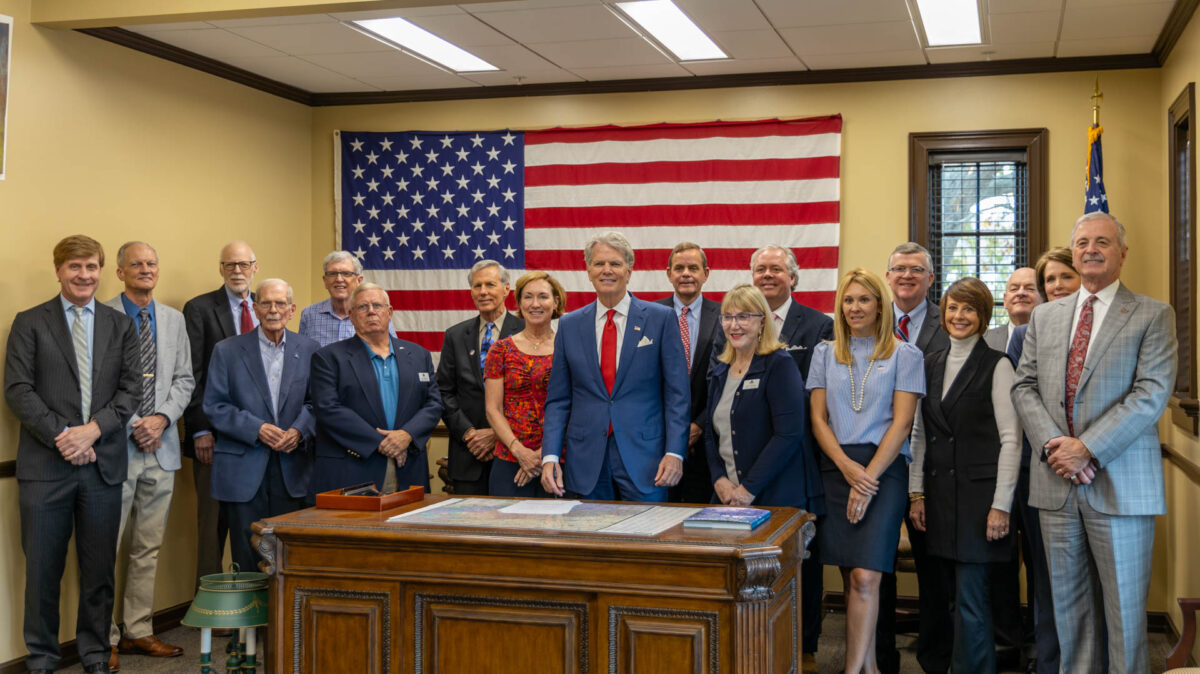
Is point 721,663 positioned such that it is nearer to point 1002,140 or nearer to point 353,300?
point 353,300

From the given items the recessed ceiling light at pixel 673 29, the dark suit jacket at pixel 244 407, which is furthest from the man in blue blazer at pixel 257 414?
the recessed ceiling light at pixel 673 29

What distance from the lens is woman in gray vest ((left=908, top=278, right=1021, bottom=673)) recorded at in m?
4.15

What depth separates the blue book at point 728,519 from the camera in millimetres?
3340

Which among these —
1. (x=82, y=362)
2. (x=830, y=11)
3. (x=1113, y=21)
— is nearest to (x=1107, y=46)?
(x=1113, y=21)

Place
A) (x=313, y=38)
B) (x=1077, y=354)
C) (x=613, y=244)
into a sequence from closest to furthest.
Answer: (x=1077, y=354) < (x=613, y=244) < (x=313, y=38)

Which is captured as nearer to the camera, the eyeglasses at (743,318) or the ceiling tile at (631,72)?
the eyeglasses at (743,318)

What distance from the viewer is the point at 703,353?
16.1 ft

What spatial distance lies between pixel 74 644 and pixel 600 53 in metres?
4.20

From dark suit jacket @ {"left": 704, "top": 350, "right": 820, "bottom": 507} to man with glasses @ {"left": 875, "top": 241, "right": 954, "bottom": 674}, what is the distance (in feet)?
2.12

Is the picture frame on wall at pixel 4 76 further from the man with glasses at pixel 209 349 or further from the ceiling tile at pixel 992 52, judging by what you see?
the ceiling tile at pixel 992 52

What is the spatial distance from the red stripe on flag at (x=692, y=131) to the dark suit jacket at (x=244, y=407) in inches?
102

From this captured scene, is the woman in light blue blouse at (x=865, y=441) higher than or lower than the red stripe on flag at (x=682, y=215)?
lower

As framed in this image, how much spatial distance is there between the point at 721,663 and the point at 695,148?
4351 mm

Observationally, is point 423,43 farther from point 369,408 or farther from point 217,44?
point 369,408
